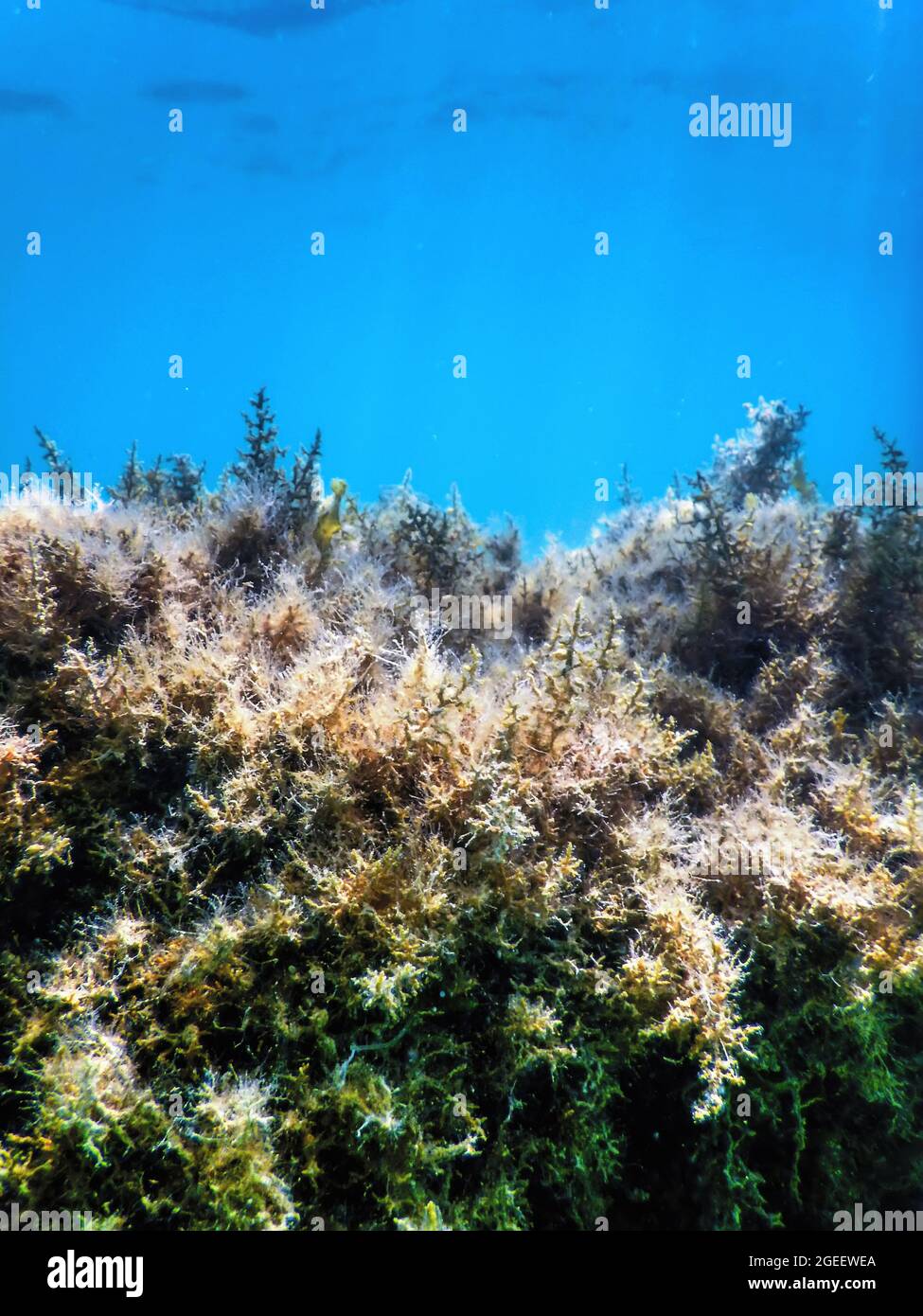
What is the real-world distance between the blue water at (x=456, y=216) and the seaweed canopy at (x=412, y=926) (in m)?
3.61

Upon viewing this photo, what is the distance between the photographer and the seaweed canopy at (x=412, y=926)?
2971 millimetres

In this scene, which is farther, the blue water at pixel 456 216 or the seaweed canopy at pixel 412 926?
the blue water at pixel 456 216

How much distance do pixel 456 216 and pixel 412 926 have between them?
2478 inches

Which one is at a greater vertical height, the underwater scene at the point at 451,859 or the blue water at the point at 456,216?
the blue water at the point at 456,216

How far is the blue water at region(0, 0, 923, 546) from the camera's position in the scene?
30.5 m

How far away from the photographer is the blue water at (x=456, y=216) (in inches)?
1200

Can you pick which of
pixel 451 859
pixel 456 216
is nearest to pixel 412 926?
pixel 451 859

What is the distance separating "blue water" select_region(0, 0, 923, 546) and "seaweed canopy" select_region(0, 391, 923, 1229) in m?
3.61

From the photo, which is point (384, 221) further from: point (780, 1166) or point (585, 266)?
point (780, 1166)

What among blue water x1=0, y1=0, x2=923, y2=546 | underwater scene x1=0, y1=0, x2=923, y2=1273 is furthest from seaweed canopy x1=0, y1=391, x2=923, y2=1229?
blue water x1=0, y1=0, x2=923, y2=546

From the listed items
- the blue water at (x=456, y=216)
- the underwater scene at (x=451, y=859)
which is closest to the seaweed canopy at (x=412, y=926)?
the underwater scene at (x=451, y=859)

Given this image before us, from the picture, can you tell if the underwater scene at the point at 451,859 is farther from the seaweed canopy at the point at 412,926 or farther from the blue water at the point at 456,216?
the blue water at the point at 456,216

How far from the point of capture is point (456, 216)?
2111 inches

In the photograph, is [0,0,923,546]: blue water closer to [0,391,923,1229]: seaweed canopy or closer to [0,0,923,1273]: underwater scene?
[0,0,923,1273]: underwater scene
